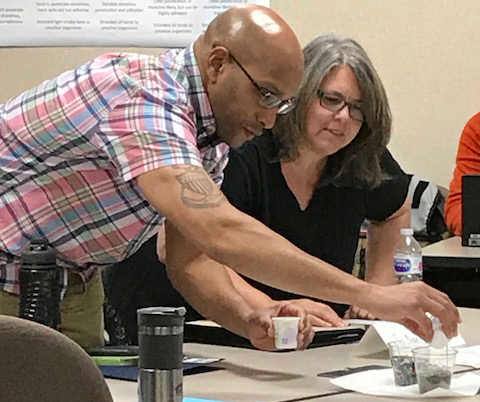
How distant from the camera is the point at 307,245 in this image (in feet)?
8.50

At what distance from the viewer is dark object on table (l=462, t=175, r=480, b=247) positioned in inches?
138

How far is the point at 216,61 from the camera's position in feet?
6.11

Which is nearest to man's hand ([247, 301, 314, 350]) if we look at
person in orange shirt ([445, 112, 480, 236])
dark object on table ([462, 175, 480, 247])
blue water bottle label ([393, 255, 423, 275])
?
blue water bottle label ([393, 255, 423, 275])

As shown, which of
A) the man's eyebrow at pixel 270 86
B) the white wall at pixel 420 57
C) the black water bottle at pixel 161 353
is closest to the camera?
the black water bottle at pixel 161 353

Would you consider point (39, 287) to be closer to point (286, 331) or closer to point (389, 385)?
point (286, 331)

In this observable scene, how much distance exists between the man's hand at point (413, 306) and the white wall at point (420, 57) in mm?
2864

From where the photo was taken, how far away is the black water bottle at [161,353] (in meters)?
1.23

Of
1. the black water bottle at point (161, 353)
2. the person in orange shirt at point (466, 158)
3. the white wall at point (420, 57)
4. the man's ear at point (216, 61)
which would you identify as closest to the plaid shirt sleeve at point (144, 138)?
the man's ear at point (216, 61)

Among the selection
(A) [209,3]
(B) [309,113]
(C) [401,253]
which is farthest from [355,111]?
(A) [209,3]

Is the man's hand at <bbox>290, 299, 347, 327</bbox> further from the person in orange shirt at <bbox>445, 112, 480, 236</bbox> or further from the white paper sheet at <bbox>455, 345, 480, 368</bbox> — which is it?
the person in orange shirt at <bbox>445, 112, 480, 236</bbox>

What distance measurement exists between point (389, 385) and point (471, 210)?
6.35ft

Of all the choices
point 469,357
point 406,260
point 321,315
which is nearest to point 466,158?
point 406,260

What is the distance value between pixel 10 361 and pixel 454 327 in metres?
1.21

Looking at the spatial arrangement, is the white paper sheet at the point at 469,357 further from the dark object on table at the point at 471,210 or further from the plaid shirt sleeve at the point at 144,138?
the dark object on table at the point at 471,210
